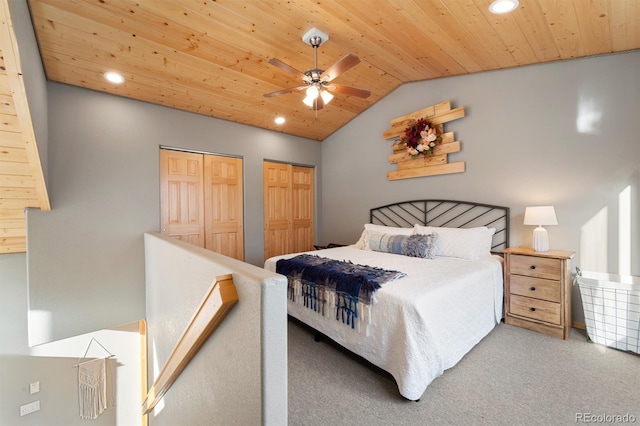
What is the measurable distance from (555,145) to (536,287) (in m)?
1.46

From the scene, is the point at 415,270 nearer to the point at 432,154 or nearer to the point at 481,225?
the point at 481,225

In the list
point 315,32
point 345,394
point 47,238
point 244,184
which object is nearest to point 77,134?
point 47,238

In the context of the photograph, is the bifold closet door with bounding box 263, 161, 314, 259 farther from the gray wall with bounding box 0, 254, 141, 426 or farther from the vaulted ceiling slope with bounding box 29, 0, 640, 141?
the gray wall with bounding box 0, 254, 141, 426

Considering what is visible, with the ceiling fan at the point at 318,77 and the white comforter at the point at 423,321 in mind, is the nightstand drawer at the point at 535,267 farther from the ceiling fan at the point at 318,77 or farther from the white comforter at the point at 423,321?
the ceiling fan at the point at 318,77

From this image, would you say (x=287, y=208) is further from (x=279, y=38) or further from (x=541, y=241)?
(x=541, y=241)

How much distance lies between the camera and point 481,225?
3.39 m

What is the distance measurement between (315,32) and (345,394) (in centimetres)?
291

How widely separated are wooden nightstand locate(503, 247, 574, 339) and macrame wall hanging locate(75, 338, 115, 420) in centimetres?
456

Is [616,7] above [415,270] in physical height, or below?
above

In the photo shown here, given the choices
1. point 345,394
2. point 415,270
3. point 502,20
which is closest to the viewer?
point 345,394

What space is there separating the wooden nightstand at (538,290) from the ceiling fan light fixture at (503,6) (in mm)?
2057

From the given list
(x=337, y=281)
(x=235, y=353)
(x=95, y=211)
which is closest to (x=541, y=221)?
(x=337, y=281)

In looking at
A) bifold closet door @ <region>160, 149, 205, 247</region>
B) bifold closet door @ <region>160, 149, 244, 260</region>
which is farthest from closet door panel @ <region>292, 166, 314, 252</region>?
bifold closet door @ <region>160, 149, 205, 247</region>

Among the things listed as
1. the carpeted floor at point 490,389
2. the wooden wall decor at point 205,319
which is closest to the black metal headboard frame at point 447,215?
the carpeted floor at point 490,389
